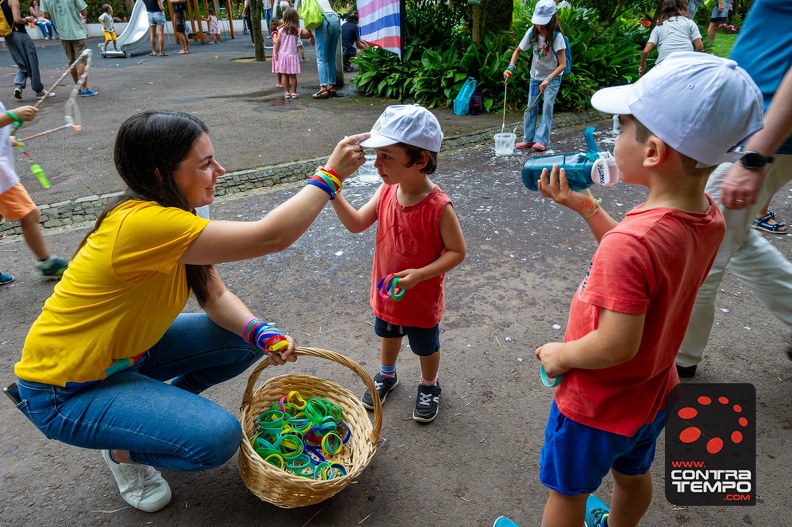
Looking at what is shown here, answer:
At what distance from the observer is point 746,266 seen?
2789mm

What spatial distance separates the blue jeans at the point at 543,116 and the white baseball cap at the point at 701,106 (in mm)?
5922

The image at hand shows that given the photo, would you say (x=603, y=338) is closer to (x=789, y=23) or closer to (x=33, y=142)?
(x=789, y=23)

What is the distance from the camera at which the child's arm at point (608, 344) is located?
146cm

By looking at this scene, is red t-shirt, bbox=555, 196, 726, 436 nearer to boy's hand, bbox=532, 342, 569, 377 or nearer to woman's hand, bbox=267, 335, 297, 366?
boy's hand, bbox=532, 342, 569, 377

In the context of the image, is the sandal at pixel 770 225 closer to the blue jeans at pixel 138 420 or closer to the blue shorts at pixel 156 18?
the blue jeans at pixel 138 420

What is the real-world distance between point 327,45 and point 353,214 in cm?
809

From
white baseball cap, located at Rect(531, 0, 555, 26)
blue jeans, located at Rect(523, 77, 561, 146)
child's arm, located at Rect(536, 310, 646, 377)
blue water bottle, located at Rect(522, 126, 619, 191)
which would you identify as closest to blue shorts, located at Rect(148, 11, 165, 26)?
blue jeans, located at Rect(523, 77, 561, 146)

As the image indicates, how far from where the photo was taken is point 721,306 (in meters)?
3.68

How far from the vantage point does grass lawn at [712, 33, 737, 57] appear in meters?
14.0

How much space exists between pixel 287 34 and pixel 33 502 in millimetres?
A: 9044

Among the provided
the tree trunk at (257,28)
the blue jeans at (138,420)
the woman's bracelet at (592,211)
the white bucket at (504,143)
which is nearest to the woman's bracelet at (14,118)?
the blue jeans at (138,420)

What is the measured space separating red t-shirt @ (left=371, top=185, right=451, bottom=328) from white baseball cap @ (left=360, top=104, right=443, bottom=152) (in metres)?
0.26

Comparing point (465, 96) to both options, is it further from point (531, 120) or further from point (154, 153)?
point (154, 153)

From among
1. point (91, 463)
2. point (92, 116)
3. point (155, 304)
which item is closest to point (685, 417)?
point (155, 304)
